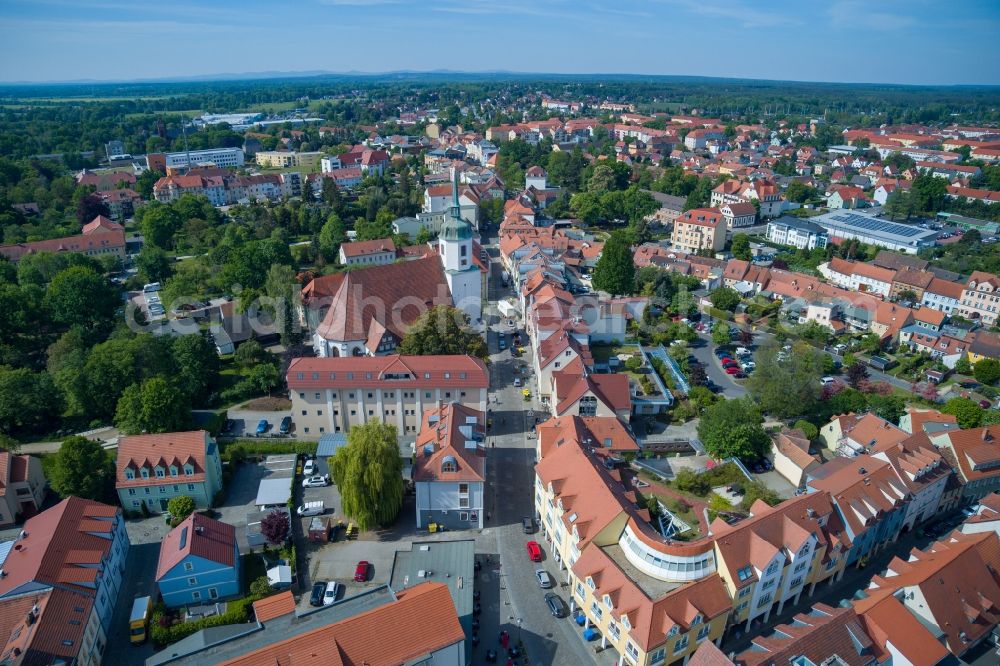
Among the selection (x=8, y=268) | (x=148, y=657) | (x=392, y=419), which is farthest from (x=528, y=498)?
(x=8, y=268)

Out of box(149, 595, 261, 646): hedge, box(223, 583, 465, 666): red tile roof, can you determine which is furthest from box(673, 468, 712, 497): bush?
box(149, 595, 261, 646): hedge

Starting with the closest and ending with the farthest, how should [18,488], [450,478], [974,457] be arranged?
[450,478]
[18,488]
[974,457]

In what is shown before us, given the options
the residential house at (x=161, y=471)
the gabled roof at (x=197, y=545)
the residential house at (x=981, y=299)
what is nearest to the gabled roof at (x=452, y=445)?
the gabled roof at (x=197, y=545)

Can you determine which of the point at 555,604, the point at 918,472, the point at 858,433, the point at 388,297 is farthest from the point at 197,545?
the point at 858,433

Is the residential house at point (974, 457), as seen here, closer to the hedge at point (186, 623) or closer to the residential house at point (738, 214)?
the hedge at point (186, 623)

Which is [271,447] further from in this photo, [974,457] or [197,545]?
[974,457]

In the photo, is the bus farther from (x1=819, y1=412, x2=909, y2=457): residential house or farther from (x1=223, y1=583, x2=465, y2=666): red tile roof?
(x1=819, y1=412, x2=909, y2=457): residential house

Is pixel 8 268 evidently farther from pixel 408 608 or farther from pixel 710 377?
pixel 710 377
